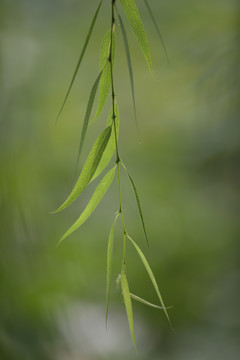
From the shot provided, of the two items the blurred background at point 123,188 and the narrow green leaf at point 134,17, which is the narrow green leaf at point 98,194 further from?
the blurred background at point 123,188

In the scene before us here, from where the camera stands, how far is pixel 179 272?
2.50ft

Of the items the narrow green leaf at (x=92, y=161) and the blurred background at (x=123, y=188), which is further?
the blurred background at (x=123, y=188)

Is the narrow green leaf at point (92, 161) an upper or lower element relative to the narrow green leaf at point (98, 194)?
upper

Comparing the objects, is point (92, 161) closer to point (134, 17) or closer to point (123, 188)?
point (134, 17)

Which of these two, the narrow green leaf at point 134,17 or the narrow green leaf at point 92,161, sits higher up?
the narrow green leaf at point 134,17

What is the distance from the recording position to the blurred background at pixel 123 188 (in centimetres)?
76

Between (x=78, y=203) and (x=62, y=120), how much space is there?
15 cm

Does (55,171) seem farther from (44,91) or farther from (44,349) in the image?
(44,349)

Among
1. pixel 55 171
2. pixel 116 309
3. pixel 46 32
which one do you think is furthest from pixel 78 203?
pixel 46 32

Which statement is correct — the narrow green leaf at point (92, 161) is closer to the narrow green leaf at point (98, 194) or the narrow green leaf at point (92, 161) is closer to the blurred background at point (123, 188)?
the narrow green leaf at point (98, 194)

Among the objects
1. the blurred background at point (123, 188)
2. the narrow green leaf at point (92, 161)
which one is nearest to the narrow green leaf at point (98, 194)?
the narrow green leaf at point (92, 161)

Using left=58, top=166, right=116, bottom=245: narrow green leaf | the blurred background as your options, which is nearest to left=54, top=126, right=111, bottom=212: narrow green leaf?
left=58, top=166, right=116, bottom=245: narrow green leaf

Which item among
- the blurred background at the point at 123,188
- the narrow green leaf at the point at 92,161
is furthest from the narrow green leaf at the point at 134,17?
the blurred background at the point at 123,188

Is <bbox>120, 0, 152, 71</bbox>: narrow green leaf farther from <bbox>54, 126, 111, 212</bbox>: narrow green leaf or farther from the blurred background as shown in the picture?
the blurred background
